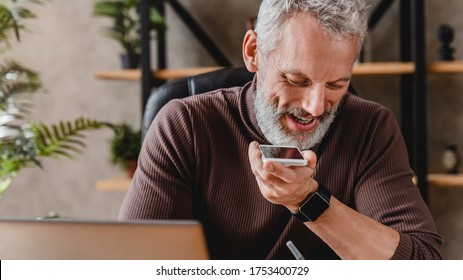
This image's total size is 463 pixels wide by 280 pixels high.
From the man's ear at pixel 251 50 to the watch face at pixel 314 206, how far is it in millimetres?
359

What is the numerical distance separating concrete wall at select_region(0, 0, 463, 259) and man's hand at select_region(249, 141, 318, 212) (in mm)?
1368

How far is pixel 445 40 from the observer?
6.38 ft

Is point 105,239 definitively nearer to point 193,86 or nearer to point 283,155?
point 283,155

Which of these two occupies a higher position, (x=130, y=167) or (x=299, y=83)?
(x=299, y=83)

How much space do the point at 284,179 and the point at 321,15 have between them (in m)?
0.33

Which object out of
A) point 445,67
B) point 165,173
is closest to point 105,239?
point 165,173

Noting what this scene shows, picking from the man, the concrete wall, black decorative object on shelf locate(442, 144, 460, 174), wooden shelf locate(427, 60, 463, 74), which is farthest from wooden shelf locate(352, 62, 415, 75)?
the man

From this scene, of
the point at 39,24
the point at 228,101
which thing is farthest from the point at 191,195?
the point at 39,24

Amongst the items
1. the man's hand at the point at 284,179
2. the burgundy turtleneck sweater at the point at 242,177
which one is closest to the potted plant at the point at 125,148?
the burgundy turtleneck sweater at the point at 242,177

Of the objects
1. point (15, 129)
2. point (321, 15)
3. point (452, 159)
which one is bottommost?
point (452, 159)

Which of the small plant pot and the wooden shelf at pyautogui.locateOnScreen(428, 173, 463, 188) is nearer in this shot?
the wooden shelf at pyautogui.locateOnScreen(428, 173, 463, 188)

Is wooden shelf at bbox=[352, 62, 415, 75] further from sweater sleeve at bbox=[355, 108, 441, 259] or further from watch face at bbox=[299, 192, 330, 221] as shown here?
watch face at bbox=[299, 192, 330, 221]

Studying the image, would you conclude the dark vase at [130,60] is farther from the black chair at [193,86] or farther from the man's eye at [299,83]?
the man's eye at [299,83]

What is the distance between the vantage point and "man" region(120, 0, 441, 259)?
0.99 m
